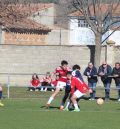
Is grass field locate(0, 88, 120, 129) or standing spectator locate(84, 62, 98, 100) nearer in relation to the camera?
grass field locate(0, 88, 120, 129)

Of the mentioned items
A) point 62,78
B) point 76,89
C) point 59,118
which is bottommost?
point 59,118

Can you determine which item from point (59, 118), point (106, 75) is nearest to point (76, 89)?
point (59, 118)

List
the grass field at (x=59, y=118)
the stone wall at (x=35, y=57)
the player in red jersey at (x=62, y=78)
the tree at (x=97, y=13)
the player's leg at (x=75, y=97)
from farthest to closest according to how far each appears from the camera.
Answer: the tree at (x=97, y=13) < the stone wall at (x=35, y=57) < the player in red jersey at (x=62, y=78) < the player's leg at (x=75, y=97) < the grass field at (x=59, y=118)

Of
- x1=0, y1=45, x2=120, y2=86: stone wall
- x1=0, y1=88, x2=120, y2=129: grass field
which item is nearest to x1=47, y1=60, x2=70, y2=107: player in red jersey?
x1=0, y1=88, x2=120, y2=129: grass field

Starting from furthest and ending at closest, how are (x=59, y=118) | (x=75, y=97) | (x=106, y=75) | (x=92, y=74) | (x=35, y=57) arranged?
(x=35, y=57), (x=92, y=74), (x=106, y=75), (x=75, y=97), (x=59, y=118)

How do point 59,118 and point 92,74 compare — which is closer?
point 59,118

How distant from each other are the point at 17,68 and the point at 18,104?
14926mm

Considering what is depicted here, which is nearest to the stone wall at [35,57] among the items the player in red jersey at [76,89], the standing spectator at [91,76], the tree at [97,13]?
the tree at [97,13]

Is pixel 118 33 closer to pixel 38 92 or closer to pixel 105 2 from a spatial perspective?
pixel 105 2

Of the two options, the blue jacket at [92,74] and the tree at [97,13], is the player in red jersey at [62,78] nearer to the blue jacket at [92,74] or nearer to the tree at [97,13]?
the blue jacket at [92,74]

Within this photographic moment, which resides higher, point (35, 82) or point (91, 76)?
point (91, 76)

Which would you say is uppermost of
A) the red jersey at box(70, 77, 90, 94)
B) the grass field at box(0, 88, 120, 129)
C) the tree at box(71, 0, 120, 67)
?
the tree at box(71, 0, 120, 67)

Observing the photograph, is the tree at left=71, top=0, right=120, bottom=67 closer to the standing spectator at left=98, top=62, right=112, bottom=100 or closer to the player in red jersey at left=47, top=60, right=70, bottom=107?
the standing spectator at left=98, top=62, right=112, bottom=100

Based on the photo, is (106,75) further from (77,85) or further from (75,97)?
(75,97)
